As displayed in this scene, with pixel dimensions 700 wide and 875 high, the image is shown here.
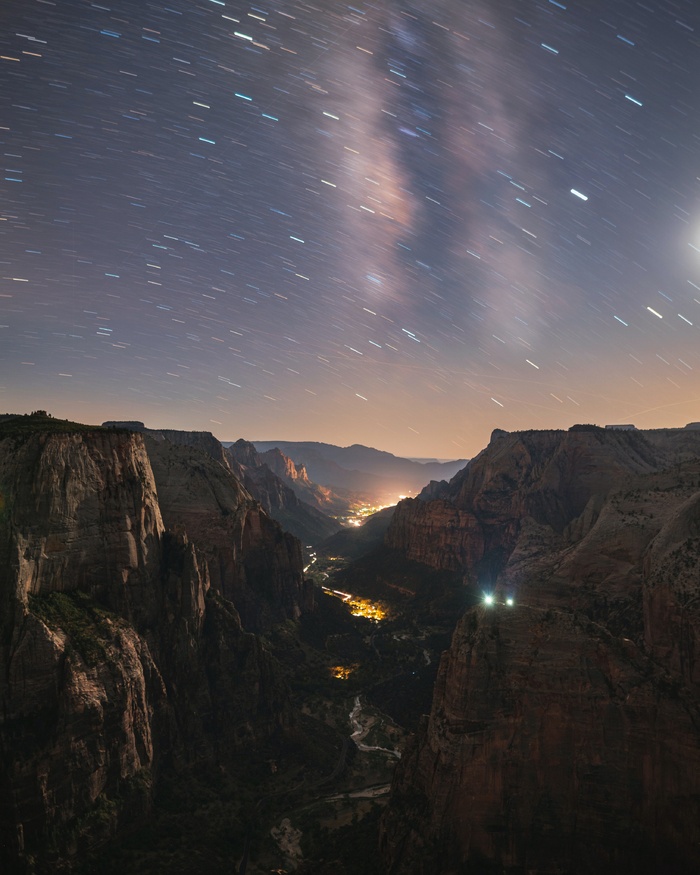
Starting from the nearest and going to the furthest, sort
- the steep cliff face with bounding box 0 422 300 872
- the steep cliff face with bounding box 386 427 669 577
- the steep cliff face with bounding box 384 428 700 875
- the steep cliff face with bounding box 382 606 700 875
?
the steep cliff face with bounding box 382 606 700 875 < the steep cliff face with bounding box 384 428 700 875 < the steep cliff face with bounding box 0 422 300 872 < the steep cliff face with bounding box 386 427 669 577

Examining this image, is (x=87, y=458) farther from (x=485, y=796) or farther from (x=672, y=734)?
(x=672, y=734)

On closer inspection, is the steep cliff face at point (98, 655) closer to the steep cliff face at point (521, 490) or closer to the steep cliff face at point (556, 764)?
the steep cliff face at point (556, 764)

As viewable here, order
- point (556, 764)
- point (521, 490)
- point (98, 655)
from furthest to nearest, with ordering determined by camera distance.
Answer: point (521, 490) < point (98, 655) < point (556, 764)

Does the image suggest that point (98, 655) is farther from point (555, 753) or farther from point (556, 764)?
point (556, 764)

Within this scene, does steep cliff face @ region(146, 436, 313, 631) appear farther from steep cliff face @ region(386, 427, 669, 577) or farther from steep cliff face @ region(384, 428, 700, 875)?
steep cliff face @ region(384, 428, 700, 875)

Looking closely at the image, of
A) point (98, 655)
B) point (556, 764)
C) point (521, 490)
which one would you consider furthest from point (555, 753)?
point (521, 490)

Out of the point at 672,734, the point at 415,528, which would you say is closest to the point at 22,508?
the point at 672,734

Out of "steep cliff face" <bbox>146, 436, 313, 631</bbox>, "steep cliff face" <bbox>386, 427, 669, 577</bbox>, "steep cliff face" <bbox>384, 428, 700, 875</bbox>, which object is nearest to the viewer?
"steep cliff face" <bbox>384, 428, 700, 875</bbox>

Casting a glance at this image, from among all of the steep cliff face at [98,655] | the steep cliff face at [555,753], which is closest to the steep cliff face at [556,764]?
the steep cliff face at [555,753]

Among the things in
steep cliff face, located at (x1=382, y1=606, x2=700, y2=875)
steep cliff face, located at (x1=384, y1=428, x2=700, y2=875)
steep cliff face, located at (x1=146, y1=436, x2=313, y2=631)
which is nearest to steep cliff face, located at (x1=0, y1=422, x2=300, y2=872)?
steep cliff face, located at (x1=146, y1=436, x2=313, y2=631)
